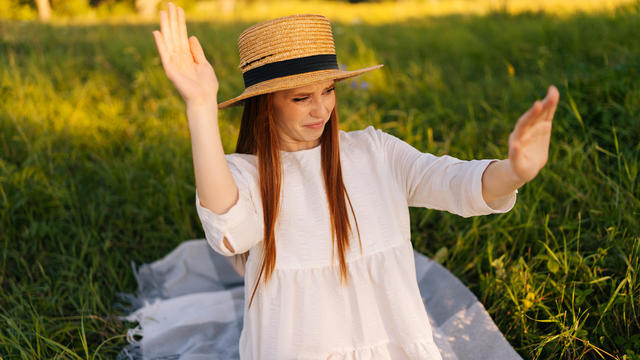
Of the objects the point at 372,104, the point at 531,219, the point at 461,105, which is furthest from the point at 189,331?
the point at 461,105

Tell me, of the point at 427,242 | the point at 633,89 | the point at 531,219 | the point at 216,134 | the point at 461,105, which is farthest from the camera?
the point at 461,105

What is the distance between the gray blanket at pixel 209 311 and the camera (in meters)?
2.53

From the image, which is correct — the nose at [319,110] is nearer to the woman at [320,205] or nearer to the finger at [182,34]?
the woman at [320,205]

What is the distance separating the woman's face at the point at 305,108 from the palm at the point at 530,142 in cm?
65

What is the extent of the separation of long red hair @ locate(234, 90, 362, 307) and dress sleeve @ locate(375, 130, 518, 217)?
0.73 feet

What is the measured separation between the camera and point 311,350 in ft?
6.30

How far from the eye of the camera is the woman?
5.94 ft

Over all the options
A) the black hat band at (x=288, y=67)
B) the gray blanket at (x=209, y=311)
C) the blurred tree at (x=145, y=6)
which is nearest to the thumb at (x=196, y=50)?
the black hat band at (x=288, y=67)

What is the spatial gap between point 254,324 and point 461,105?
2864 millimetres

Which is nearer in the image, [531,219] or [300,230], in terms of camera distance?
[300,230]

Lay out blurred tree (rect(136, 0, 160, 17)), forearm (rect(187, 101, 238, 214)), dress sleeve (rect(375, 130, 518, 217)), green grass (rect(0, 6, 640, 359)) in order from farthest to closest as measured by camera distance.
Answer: blurred tree (rect(136, 0, 160, 17)), green grass (rect(0, 6, 640, 359)), dress sleeve (rect(375, 130, 518, 217)), forearm (rect(187, 101, 238, 214))

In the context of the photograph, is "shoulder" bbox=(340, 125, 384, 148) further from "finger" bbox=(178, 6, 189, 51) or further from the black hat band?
"finger" bbox=(178, 6, 189, 51)

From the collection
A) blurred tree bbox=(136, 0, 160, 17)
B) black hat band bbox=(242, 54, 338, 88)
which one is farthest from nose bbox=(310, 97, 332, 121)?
blurred tree bbox=(136, 0, 160, 17)

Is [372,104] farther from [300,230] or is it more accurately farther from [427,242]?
[300,230]
